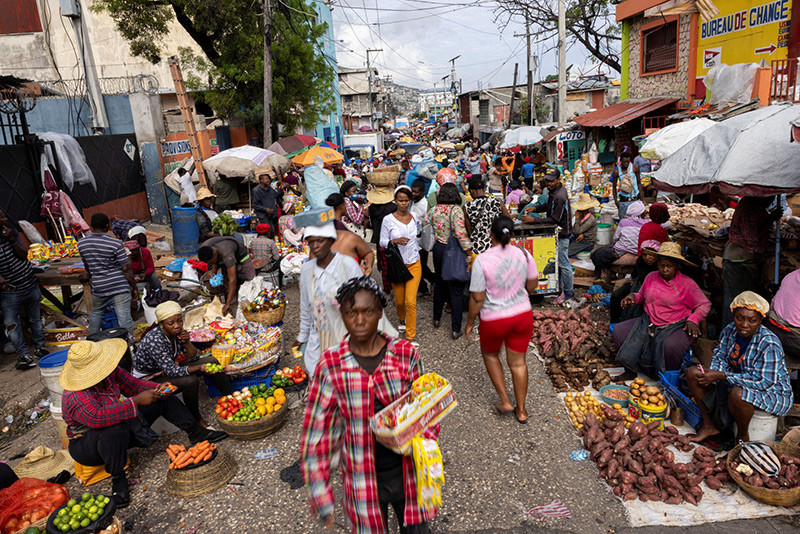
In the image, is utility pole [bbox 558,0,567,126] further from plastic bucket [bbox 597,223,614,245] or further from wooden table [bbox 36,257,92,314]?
wooden table [bbox 36,257,92,314]

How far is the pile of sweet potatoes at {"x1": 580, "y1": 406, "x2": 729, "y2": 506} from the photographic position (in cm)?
386

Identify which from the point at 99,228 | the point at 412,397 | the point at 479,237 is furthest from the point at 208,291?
the point at 412,397

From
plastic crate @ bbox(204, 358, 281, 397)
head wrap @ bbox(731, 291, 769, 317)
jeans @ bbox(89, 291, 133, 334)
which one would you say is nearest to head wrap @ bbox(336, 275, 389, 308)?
head wrap @ bbox(731, 291, 769, 317)

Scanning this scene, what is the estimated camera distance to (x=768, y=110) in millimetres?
5215

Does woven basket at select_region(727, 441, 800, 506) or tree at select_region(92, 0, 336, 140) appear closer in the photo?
woven basket at select_region(727, 441, 800, 506)

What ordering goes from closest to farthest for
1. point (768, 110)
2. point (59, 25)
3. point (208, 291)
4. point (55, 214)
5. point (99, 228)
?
point (768, 110) < point (99, 228) < point (208, 291) < point (55, 214) < point (59, 25)

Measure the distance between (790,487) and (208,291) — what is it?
675 centimetres

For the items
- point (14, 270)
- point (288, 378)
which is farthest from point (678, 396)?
point (14, 270)

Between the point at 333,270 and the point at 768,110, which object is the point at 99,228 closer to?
the point at 333,270

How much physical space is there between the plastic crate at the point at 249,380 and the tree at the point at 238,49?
1382 cm

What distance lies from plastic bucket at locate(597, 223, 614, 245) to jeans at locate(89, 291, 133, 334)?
8.76 m

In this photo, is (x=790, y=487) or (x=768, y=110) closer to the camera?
(x=790, y=487)

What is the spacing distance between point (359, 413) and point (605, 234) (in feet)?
31.3

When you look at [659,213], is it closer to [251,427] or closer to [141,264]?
[251,427]
